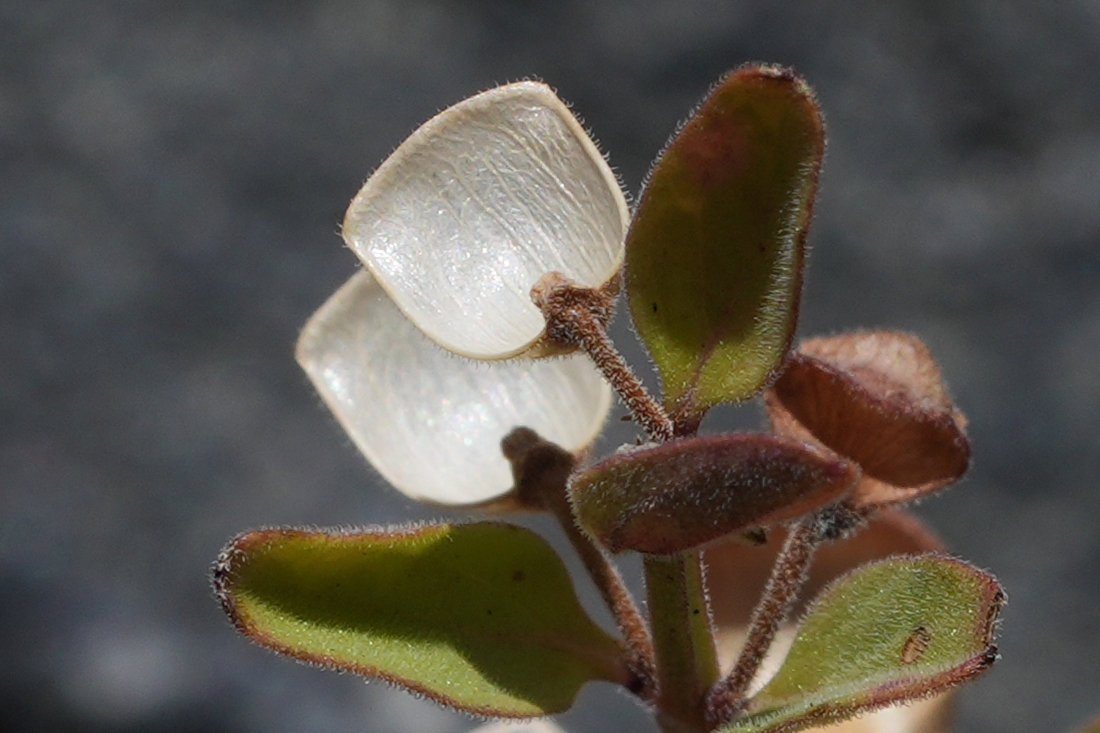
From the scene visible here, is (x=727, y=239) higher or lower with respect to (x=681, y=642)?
higher

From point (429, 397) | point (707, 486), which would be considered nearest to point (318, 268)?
point (429, 397)

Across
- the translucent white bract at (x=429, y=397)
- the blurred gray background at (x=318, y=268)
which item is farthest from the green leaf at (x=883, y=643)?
the blurred gray background at (x=318, y=268)

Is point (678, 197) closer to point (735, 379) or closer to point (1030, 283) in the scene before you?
point (735, 379)

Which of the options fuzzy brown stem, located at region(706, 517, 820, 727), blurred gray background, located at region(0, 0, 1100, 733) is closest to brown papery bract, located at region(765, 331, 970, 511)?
fuzzy brown stem, located at region(706, 517, 820, 727)

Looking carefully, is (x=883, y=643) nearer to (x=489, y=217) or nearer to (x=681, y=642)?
(x=681, y=642)

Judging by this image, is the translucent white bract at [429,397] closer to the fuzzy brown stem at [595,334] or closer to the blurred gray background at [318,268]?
the fuzzy brown stem at [595,334]

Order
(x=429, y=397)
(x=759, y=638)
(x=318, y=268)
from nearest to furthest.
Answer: (x=759, y=638), (x=429, y=397), (x=318, y=268)
